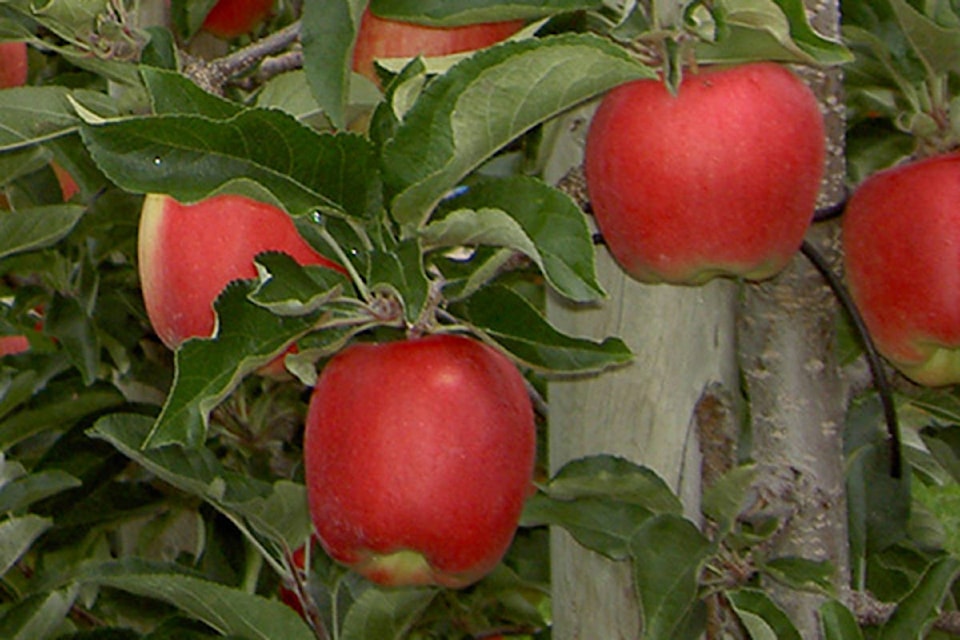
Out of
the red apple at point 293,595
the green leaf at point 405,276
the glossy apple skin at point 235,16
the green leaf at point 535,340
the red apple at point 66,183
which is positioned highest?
the green leaf at point 405,276

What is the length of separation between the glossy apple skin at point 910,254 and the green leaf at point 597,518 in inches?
7.5

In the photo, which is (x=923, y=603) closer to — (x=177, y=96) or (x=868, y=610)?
(x=868, y=610)

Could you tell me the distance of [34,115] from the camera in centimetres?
82

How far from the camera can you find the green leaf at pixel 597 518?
33.9 inches

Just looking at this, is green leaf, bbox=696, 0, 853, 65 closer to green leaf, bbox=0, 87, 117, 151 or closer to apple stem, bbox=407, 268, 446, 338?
apple stem, bbox=407, 268, 446, 338

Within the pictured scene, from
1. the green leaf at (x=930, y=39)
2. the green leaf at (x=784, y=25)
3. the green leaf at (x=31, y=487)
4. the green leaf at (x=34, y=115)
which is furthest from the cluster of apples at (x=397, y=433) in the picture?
the green leaf at (x=31, y=487)

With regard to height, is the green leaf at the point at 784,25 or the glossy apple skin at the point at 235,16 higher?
the green leaf at the point at 784,25

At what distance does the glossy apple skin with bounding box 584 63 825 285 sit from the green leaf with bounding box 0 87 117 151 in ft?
1.04

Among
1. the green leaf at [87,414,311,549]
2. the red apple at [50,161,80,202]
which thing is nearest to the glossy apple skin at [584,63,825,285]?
the green leaf at [87,414,311,549]

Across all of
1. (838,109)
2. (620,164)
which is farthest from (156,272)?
(838,109)

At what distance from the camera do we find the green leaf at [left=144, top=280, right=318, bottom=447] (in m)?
0.65

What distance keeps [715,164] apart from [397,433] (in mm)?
215

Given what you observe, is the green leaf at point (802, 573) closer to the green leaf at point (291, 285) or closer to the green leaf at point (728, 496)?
the green leaf at point (728, 496)

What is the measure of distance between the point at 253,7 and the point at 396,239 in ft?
2.25
